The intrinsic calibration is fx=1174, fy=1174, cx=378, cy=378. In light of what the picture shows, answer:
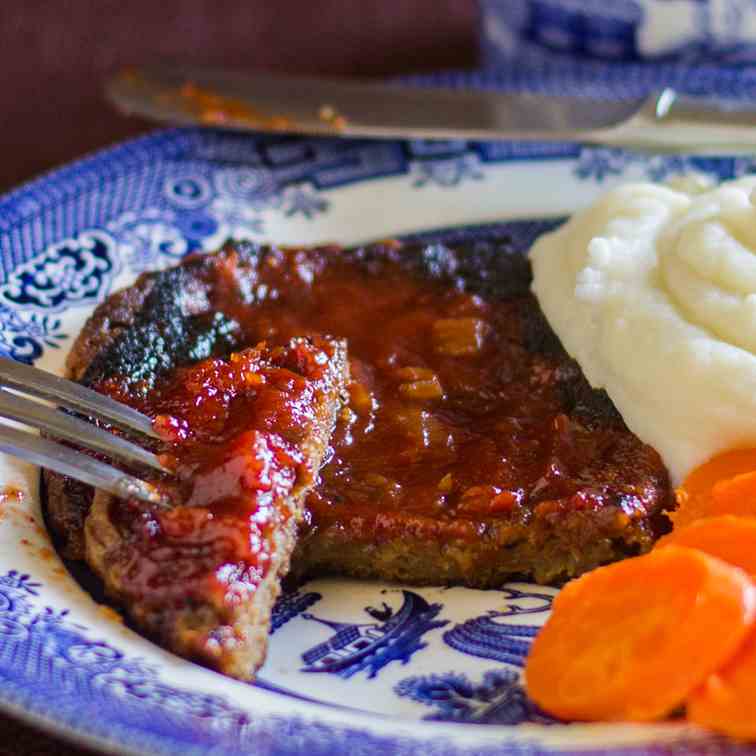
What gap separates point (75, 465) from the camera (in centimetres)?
423

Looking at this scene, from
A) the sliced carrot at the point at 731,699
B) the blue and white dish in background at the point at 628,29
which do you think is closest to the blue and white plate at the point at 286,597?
the sliced carrot at the point at 731,699

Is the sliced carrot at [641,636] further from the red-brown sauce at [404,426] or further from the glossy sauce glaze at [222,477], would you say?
the glossy sauce glaze at [222,477]

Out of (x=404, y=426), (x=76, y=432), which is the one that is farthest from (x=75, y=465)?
(x=404, y=426)

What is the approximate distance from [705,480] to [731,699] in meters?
1.38

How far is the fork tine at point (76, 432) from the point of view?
4.36 metres

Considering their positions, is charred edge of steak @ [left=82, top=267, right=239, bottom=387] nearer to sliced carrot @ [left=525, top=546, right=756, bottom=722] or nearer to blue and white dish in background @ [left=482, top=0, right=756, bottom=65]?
sliced carrot @ [left=525, top=546, right=756, bottom=722]

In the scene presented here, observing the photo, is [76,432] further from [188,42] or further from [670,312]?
[188,42]

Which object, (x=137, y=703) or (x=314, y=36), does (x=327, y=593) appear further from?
(x=314, y=36)

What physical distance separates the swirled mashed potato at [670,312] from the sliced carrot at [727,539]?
656mm

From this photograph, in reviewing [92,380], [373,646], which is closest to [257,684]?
[373,646]

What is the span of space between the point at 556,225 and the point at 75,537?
350 centimetres

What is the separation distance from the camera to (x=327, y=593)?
4781 millimetres

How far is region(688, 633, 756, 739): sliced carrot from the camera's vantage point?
3535 mm

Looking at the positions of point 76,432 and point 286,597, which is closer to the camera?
point 76,432
